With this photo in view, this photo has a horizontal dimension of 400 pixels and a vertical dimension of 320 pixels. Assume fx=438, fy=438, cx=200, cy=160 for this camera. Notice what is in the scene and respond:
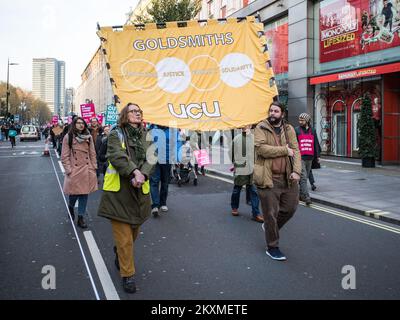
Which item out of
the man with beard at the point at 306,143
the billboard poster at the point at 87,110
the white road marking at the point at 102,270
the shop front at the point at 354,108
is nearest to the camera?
the white road marking at the point at 102,270

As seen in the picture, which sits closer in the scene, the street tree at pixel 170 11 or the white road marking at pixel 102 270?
the white road marking at pixel 102 270

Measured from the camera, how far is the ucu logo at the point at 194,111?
17.4 ft

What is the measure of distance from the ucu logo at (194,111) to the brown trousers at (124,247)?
155cm

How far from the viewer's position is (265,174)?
17.4ft

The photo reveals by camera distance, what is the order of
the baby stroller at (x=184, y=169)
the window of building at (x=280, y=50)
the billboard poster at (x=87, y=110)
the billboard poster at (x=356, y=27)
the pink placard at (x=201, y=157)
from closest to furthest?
the baby stroller at (x=184, y=169), the pink placard at (x=201, y=157), the billboard poster at (x=356, y=27), the window of building at (x=280, y=50), the billboard poster at (x=87, y=110)

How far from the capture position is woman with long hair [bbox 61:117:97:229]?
7.32m

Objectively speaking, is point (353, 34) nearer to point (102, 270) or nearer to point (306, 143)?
point (306, 143)

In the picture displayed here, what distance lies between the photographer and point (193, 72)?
5.52 m

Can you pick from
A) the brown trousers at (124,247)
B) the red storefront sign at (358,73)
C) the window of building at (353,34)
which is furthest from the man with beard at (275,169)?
the window of building at (353,34)

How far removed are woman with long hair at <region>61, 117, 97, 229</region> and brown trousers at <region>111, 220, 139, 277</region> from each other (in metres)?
2.94

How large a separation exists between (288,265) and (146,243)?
6.69ft

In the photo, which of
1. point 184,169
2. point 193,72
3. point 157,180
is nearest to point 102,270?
point 193,72

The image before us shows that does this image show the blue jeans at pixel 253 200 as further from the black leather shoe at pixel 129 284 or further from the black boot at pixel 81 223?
the black leather shoe at pixel 129 284
